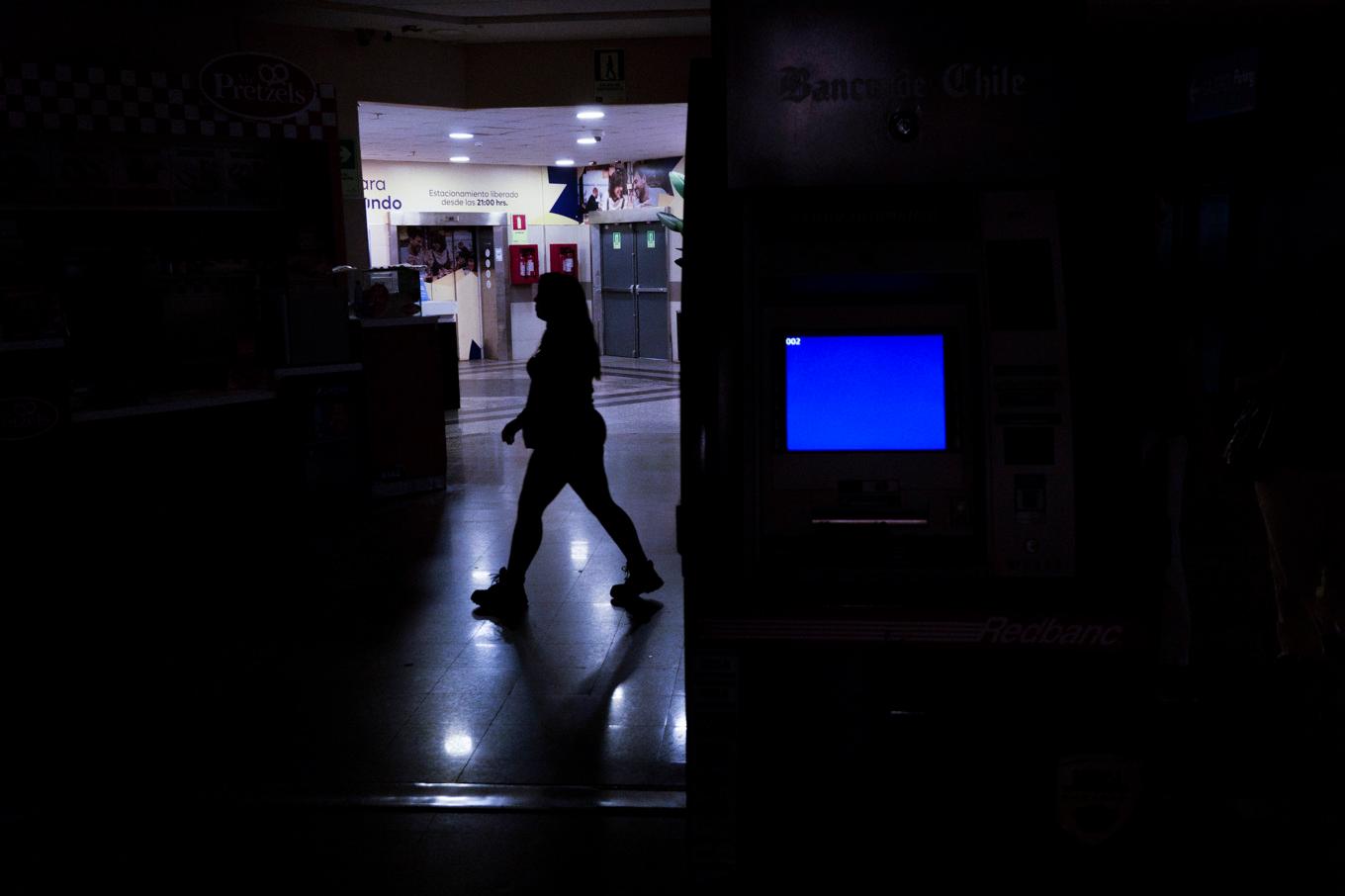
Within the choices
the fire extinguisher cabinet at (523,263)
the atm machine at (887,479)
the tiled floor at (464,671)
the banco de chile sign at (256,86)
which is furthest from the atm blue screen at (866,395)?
the fire extinguisher cabinet at (523,263)

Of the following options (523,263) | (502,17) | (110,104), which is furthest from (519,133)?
(110,104)

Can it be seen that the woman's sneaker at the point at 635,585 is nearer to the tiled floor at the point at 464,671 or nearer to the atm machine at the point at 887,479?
the tiled floor at the point at 464,671

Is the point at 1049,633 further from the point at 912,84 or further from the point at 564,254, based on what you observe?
the point at 564,254

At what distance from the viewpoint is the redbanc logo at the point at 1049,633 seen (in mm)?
2238

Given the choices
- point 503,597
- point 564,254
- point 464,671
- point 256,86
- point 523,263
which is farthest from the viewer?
point 564,254

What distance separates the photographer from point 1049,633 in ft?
7.36

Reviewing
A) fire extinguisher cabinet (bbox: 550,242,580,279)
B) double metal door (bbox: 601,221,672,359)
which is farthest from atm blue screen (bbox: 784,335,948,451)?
fire extinguisher cabinet (bbox: 550,242,580,279)

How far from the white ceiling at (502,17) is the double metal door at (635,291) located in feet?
21.7

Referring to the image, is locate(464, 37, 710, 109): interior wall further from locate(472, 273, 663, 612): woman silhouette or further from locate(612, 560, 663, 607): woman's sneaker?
locate(612, 560, 663, 607): woman's sneaker

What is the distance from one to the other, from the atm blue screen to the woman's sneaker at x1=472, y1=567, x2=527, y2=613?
270 cm

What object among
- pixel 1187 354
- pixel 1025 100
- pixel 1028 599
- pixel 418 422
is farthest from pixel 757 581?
pixel 418 422

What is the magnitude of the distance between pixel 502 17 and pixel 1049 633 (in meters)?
7.68

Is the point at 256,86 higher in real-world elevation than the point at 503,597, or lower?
higher

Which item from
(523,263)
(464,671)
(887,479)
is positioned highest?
(523,263)
